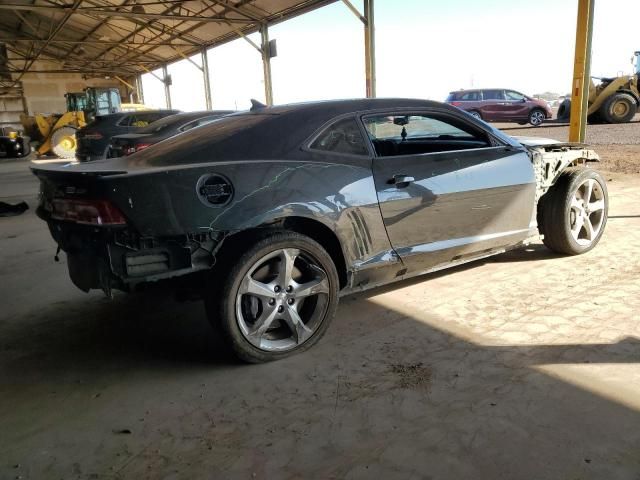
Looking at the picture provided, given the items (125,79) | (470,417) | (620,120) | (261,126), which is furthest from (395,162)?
(125,79)

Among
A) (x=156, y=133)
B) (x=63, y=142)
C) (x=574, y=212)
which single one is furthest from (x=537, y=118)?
(x=63, y=142)

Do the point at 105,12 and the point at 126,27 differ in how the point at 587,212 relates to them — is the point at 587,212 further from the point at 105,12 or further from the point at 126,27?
the point at 126,27

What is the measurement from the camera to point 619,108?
17.4m

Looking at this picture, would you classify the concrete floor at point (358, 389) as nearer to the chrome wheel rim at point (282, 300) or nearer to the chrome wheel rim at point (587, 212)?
the chrome wheel rim at point (282, 300)

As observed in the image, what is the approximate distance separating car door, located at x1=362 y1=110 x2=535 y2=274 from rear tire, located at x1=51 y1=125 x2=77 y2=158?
17.2 metres

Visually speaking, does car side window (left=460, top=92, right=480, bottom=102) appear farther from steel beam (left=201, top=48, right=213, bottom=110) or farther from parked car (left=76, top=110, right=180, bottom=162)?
parked car (left=76, top=110, right=180, bottom=162)

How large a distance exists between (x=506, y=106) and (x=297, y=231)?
19.0m

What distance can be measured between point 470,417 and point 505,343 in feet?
2.57

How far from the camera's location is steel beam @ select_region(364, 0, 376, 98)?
13375 mm

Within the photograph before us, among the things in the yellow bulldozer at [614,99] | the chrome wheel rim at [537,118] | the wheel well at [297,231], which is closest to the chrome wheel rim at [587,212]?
the wheel well at [297,231]

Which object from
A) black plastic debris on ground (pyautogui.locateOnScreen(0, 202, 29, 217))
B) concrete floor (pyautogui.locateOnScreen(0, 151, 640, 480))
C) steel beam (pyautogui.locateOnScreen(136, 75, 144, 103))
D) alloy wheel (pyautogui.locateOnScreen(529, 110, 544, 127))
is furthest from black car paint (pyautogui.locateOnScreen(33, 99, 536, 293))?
steel beam (pyautogui.locateOnScreen(136, 75, 144, 103))

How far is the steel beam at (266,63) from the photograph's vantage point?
18.2 meters

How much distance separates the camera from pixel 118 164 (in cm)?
316

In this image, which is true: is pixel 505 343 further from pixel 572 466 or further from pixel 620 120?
pixel 620 120
